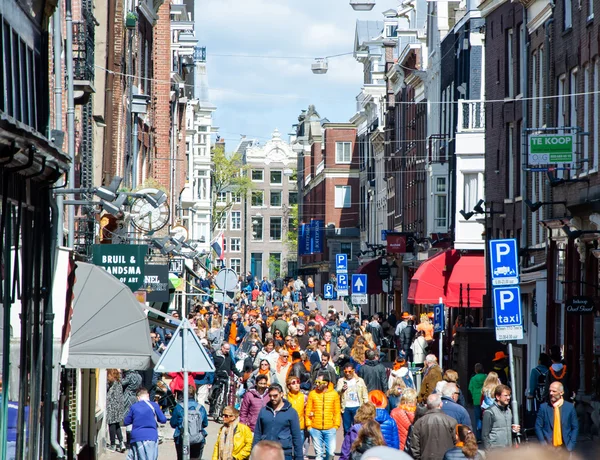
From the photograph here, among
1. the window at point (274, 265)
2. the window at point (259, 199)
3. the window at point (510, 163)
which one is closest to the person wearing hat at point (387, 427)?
the window at point (510, 163)

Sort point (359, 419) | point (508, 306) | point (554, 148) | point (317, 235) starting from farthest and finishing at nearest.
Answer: point (317, 235) → point (554, 148) → point (508, 306) → point (359, 419)

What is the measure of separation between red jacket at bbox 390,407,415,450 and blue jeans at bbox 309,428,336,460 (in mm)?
1689

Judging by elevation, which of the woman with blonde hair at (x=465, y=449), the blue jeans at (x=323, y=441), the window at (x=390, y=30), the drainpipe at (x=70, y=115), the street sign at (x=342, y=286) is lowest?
the blue jeans at (x=323, y=441)

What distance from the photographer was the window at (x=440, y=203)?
49.5 m

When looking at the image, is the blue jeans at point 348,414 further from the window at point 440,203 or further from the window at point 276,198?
the window at point 276,198

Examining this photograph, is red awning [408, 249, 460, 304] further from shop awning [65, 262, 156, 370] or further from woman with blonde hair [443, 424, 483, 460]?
woman with blonde hair [443, 424, 483, 460]

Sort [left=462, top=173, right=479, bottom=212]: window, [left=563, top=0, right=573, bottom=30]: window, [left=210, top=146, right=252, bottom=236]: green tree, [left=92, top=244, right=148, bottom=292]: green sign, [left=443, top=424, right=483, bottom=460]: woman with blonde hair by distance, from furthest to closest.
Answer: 1. [left=210, top=146, right=252, bottom=236]: green tree
2. [left=462, top=173, right=479, bottom=212]: window
3. [left=563, top=0, right=573, bottom=30]: window
4. [left=92, top=244, right=148, bottom=292]: green sign
5. [left=443, top=424, right=483, bottom=460]: woman with blonde hair

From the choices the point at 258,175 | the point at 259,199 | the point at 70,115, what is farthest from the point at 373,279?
the point at 258,175

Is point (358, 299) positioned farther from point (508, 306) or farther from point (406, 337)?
point (508, 306)

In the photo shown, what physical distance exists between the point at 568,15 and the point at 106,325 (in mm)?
15322

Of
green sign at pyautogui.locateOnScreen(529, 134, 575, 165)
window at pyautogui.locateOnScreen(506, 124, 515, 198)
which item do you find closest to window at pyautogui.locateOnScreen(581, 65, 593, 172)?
green sign at pyautogui.locateOnScreen(529, 134, 575, 165)

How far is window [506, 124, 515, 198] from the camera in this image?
3497cm

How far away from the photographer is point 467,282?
1537 inches

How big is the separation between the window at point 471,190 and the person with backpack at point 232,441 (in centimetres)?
2760
